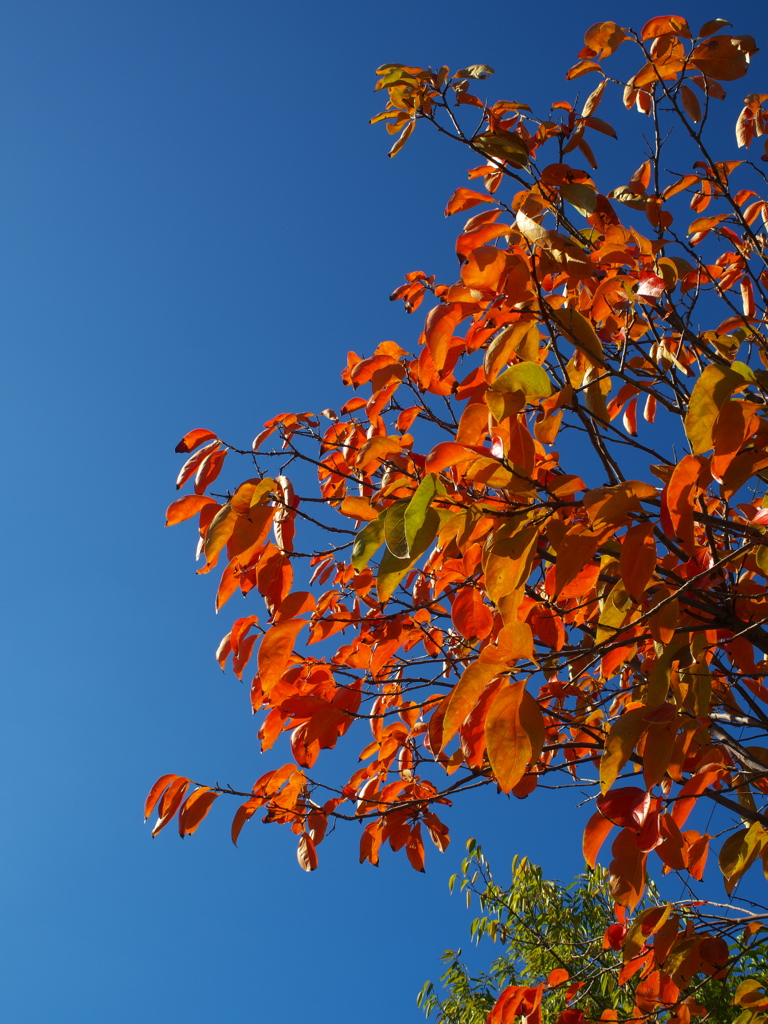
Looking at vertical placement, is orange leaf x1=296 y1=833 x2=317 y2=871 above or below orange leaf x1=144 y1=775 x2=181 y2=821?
below

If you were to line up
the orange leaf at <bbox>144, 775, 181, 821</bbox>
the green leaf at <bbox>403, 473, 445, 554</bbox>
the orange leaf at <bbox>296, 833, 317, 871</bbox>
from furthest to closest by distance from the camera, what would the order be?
the orange leaf at <bbox>296, 833, 317, 871</bbox>
the orange leaf at <bbox>144, 775, 181, 821</bbox>
the green leaf at <bbox>403, 473, 445, 554</bbox>

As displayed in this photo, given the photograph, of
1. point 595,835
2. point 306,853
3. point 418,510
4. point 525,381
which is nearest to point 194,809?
point 306,853

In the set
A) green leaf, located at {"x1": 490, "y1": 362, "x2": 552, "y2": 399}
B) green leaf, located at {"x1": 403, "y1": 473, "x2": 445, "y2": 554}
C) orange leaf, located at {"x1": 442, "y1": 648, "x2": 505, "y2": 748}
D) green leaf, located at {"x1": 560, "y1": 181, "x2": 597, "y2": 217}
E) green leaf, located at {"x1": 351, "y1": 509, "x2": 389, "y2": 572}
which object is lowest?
orange leaf, located at {"x1": 442, "y1": 648, "x2": 505, "y2": 748}

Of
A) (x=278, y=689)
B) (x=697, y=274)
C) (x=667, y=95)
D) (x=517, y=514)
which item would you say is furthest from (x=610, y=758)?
(x=667, y=95)

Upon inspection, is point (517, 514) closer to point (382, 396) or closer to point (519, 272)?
point (519, 272)

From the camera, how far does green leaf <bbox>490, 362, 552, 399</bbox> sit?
0.86 m

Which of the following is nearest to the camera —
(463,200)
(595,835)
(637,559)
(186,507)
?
(637,559)

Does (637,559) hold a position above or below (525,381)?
below

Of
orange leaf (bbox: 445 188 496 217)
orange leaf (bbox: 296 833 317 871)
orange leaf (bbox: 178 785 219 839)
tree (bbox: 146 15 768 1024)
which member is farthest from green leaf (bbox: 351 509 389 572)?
orange leaf (bbox: 296 833 317 871)

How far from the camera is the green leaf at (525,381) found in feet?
2.82

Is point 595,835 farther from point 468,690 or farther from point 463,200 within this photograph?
point 463,200

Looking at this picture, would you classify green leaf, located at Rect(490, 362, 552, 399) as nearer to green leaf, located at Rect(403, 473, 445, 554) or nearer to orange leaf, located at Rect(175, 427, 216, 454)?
green leaf, located at Rect(403, 473, 445, 554)

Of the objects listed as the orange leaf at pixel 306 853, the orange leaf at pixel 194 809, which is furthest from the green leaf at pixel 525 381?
the orange leaf at pixel 306 853

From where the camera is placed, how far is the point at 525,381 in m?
0.86
